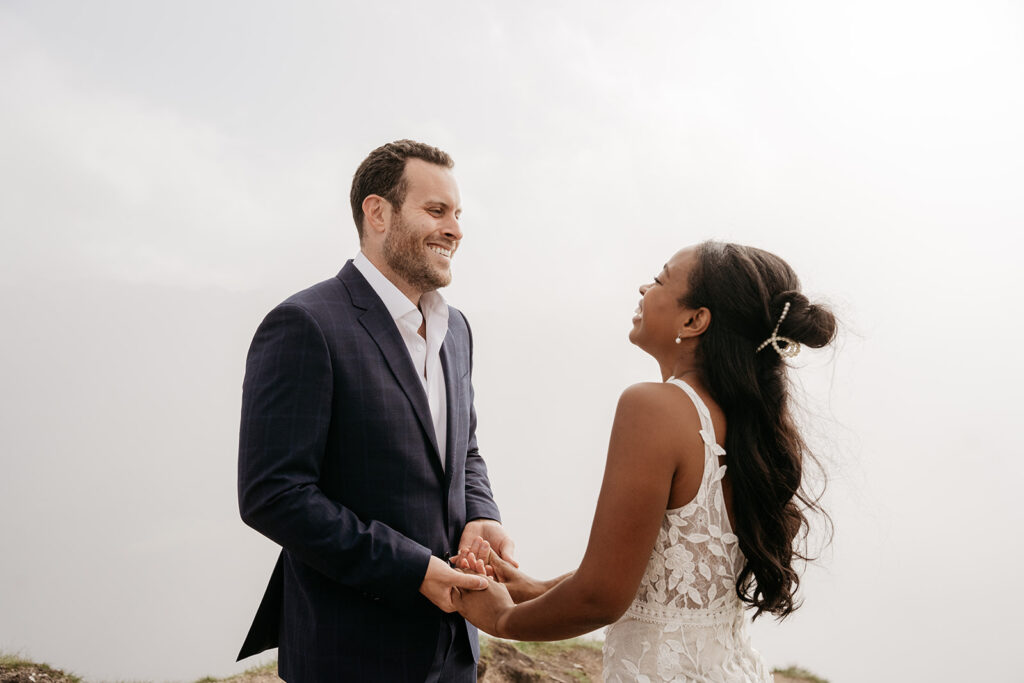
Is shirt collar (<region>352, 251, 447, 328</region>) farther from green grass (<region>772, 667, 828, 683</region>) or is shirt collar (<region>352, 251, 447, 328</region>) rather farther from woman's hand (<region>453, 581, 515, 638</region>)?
green grass (<region>772, 667, 828, 683</region>)

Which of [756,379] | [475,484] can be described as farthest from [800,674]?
[756,379]

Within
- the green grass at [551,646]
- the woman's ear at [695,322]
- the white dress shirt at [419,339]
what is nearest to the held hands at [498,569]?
the white dress shirt at [419,339]

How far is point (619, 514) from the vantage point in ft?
6.13

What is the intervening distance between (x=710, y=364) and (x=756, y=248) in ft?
1.23

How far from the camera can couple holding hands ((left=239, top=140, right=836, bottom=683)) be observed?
195cm

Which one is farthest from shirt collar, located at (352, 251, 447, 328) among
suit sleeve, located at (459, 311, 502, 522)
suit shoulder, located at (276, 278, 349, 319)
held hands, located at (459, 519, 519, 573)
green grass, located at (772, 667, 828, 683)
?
green grass, located at (772, 667, 828, 683)

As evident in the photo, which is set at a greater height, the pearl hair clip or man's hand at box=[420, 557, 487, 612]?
the pearl hair clip

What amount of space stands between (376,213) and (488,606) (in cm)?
147

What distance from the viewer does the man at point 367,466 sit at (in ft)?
7.17

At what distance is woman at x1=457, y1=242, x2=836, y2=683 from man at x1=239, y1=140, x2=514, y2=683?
391 millimetres

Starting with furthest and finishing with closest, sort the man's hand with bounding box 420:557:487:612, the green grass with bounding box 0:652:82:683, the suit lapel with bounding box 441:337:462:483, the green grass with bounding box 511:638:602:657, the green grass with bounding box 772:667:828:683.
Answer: the green grass with bounding box 772:667:828:683
the green grass with bounding box 511:638:602:657
the green grass with bounding box 0:652:82:683
the suit lapel with bounding box 441:337:462:483
the man's hand with bounding box 420:557:487:612

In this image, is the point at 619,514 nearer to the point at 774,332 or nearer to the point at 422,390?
the point at 774,332

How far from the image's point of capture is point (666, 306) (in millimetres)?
2104

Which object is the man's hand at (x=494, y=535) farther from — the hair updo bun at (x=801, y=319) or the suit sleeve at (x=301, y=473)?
the hair updo bun at (x=801, y=319)
